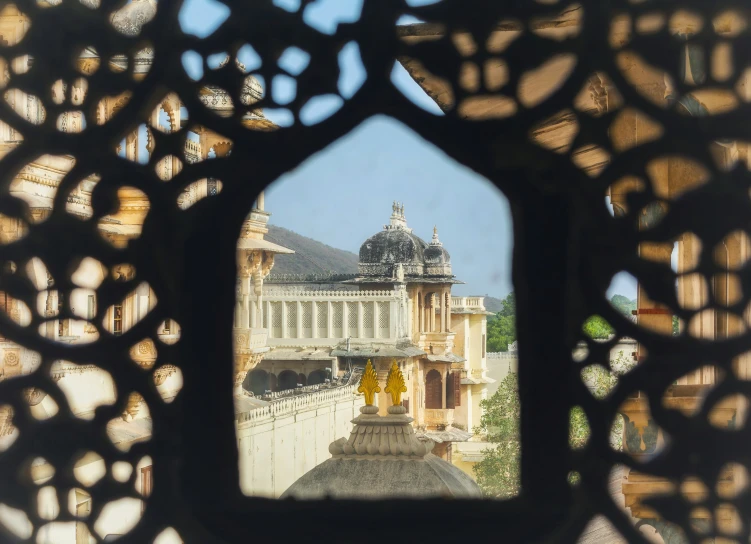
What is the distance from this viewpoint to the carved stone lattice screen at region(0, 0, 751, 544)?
102 inches

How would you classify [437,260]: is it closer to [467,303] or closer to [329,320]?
[467,303]

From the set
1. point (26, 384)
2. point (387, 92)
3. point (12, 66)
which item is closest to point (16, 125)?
point (12, 66)

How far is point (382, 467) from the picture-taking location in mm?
8883

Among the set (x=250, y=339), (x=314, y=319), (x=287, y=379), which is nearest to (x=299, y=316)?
(x=314, y=319)

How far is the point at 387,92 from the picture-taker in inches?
107

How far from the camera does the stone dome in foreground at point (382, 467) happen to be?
28.1 ft

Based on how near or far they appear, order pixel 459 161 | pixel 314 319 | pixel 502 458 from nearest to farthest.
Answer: pixel 459 161 → pixel 502 458 → pixel 314 319

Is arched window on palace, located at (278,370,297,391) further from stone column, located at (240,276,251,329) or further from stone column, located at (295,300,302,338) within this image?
stone column, located at (240,276,251,329)

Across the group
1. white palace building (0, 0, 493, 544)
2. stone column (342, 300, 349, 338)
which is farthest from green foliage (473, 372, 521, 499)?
stone column (342, 300, 349, 338)

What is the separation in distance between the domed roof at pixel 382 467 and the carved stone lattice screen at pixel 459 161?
5.76 meters

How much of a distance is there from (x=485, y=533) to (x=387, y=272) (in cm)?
3237

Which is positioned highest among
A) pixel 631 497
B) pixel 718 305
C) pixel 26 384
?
pixel 718 305

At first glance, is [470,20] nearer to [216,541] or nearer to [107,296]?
[107,296]

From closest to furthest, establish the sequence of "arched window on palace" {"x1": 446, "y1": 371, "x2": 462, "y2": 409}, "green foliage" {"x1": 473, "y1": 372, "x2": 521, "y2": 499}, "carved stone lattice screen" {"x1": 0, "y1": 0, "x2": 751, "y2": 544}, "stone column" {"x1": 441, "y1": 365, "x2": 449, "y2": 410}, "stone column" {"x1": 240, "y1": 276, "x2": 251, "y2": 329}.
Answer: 1. "carved stone lattice screen" {"x1": 0, "y1": 0, "x2": 751, "y2": 544}
2. "stone column" {"x1": 240, "y1": 276, "x2": 251, "y2": 329}
3. "green foliage" {"x1": 473, "y1": 372, "x2": 521, "y2": 499}
4. "stone column" {"x1": 441, "y1": 365, "x2": 449, "y2": 410}
5. "arched window on palace" {"x1": 446, "y1": 371, "x2": 462, "y2": 409}
